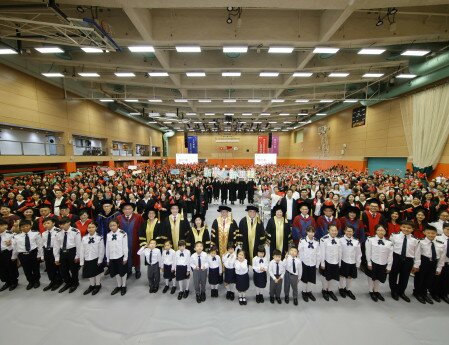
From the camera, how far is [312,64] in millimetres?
10195

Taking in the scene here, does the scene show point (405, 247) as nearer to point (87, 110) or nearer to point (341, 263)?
point (341, 263)

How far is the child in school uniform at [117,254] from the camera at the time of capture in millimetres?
4293

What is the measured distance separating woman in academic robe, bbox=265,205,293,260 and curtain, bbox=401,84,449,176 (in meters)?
11.2

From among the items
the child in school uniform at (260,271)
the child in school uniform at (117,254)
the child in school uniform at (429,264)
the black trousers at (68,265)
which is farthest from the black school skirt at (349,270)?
the black trousers at (68,265)

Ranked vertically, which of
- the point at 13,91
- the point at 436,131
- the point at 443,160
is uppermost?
the point at 13,91

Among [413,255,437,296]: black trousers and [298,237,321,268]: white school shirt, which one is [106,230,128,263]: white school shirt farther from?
[413,255,437,296]: black trousers

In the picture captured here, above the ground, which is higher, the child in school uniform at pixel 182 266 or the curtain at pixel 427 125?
the curtain at pixel 427 125

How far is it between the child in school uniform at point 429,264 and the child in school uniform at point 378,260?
0.67 metres

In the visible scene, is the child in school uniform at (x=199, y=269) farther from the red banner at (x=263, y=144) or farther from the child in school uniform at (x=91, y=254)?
the red banner at (x=263, y=144)

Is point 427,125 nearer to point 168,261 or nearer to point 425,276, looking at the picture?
point 425,276


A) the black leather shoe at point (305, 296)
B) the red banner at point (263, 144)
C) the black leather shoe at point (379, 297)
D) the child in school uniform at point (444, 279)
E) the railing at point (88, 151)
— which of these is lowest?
the black leather shoe at point (379, 297)

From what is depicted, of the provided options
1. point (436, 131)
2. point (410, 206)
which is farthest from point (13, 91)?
point (436, 131)

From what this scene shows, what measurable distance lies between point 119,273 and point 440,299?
6732 millimetres

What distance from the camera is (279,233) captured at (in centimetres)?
472
